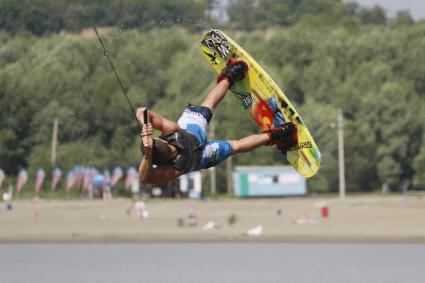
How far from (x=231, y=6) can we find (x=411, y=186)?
2114 centimetres

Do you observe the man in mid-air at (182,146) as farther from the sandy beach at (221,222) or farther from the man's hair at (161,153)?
the sandy beach at (221,222)

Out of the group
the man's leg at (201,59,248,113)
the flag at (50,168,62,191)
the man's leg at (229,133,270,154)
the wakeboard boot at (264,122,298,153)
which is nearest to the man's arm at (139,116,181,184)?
the man's leg at (229,133,270,154)

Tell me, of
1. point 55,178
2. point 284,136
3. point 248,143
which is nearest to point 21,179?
point 55,178

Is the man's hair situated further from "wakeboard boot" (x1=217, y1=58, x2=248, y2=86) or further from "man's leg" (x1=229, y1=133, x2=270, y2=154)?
"wakeboard boot" (x1=217, y1=58, x2=248, y2=86)

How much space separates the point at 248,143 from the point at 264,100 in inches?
53.0

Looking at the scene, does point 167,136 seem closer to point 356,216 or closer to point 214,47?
point 214,47

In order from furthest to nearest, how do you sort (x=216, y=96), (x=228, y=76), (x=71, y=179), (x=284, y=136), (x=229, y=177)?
1. (x=229, y=177)
2. (x=71, y=179)
3. (x=228, y=76)
4. (x=284, y=136)
5. (x=216, y=96)

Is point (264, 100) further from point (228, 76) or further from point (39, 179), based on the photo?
point (39, 179)

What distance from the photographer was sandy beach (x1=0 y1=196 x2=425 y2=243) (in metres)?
28.3

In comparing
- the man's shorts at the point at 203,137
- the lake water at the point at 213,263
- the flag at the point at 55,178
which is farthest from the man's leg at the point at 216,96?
the flag at the point at 55,178

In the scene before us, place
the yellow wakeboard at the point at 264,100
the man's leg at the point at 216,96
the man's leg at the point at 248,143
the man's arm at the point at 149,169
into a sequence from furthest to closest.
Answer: the yellow wakeboard at the point at 264,100 < the man's leg at the point at 216,96 < the man's leg at the point at 248,143 < the man's arm at the point at 149,169

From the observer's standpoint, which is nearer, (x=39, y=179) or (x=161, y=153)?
(x=161, y=153)

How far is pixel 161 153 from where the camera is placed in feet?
37.1

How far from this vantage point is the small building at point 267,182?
139 feet
